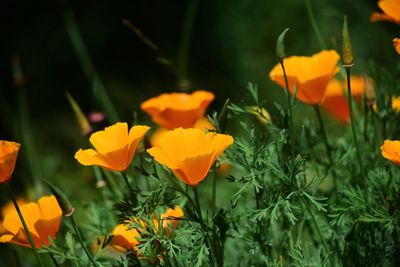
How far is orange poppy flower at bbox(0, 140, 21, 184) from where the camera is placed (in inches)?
33.4

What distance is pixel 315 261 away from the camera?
1.06 m

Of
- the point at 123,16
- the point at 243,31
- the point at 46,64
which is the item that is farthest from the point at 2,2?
the point at 243,31

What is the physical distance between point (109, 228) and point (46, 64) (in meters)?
2.13

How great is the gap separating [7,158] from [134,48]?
2457 mm

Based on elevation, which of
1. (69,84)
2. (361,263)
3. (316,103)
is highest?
(316,103)

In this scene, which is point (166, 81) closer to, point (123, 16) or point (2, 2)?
point (123, 16)

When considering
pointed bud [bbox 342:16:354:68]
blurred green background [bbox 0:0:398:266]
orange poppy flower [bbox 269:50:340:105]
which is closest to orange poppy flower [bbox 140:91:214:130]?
orange poppy flower [bbox 269:50:340:105]

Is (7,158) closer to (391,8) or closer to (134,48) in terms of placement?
(391,8)

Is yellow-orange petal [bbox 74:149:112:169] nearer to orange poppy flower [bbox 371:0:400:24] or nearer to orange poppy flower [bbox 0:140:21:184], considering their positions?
orange poppy flower [bbox 0:140:21:184]

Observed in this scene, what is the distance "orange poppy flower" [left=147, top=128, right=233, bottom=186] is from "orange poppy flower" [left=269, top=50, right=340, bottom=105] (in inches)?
8.5

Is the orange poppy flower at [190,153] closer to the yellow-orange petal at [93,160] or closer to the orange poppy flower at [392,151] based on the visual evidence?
the yellow-orange petal at [93,160]

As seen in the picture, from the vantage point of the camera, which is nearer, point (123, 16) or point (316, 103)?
point (316, 103)

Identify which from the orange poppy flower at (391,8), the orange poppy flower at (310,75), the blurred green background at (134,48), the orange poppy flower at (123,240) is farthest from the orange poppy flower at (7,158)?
the blurred green background at (134,48)

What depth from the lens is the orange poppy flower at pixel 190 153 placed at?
84 cm
